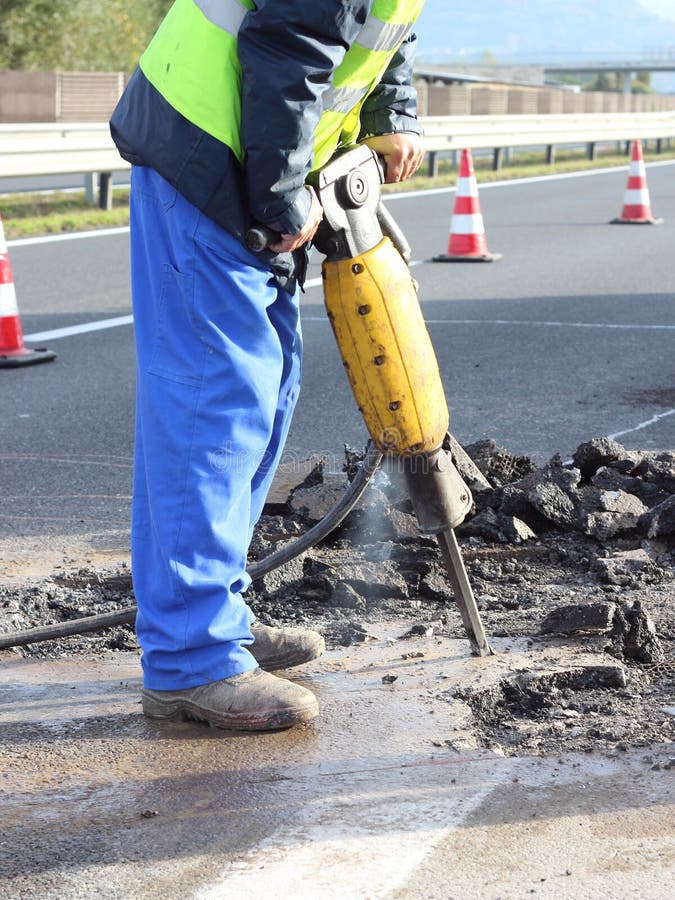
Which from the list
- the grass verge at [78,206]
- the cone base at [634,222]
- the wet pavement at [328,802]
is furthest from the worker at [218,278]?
the cone base at [634,222]

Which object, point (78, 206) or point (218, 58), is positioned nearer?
point (218, 58)

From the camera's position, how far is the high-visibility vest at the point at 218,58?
274cm

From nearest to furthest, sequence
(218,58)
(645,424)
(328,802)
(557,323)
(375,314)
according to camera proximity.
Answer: (328,802) → (218,58) → (375,314) → (645,424) → (557,323)

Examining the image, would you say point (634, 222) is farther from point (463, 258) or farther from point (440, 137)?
point (440, 137)

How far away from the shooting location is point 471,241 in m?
11.2

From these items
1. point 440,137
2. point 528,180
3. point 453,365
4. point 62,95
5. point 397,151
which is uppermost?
point 62,95

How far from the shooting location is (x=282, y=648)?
329 centimetres

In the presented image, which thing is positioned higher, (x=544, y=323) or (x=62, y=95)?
(x=62, y=95)

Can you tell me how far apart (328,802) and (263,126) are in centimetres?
130

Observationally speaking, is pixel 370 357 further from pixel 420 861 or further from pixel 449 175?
pixel 449 175

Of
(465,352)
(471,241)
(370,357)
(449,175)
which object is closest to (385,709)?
(370,357)

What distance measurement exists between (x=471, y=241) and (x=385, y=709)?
27.8ft

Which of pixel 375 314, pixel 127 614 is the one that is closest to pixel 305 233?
pixel 375 314

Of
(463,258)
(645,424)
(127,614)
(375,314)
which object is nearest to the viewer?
(375,314)
